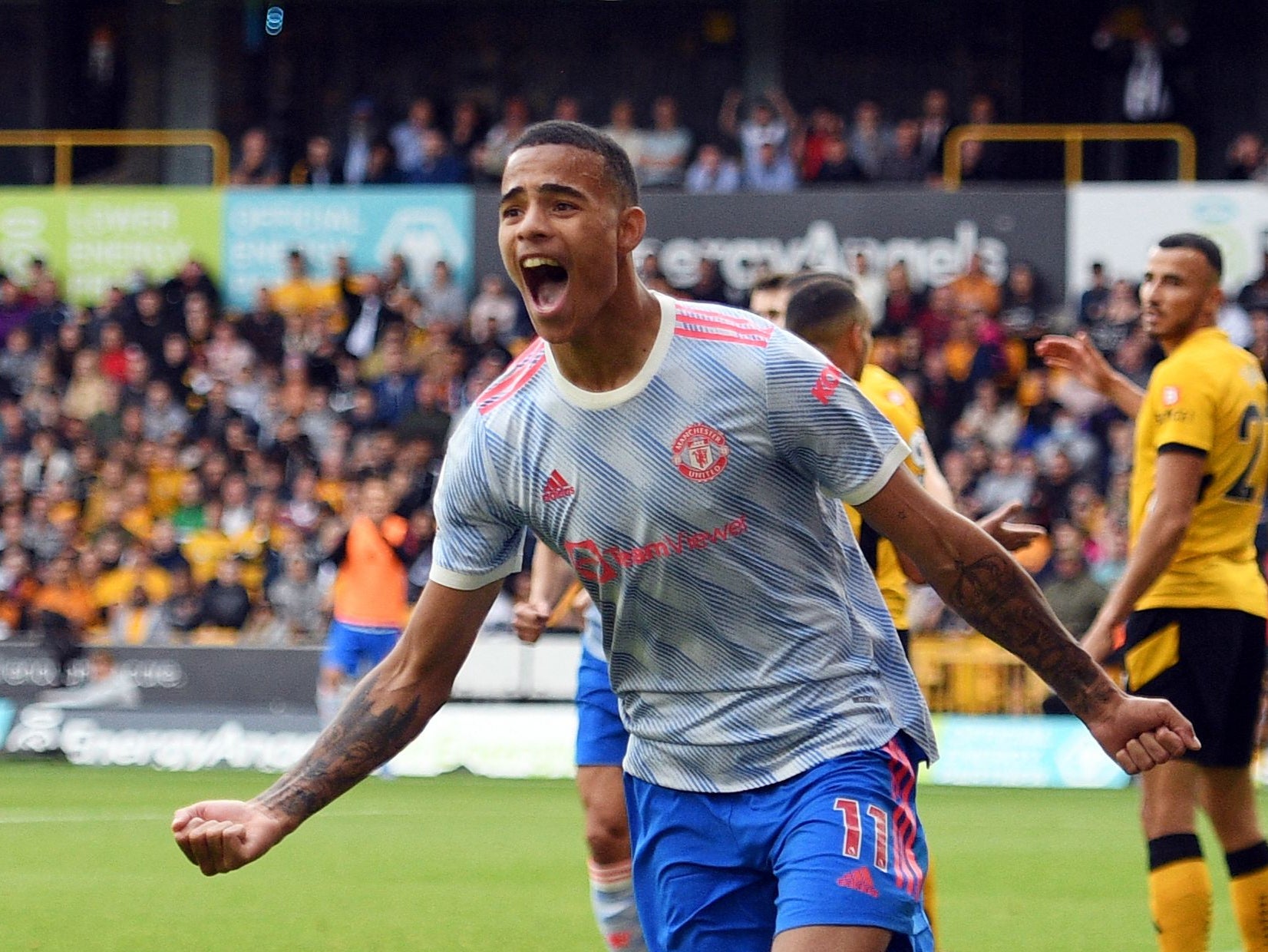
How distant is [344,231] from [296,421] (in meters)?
2.73

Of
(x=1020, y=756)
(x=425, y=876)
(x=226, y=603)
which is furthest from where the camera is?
(x=226, y=603)

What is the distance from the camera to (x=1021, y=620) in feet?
13.2

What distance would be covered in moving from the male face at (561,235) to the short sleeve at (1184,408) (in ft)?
9.90

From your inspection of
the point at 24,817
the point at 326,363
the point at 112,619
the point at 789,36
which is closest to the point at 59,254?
the point at 326,363

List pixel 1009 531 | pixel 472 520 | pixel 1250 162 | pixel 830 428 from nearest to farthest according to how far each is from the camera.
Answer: pixel 830 428 → pixel 472 520 → pixel 1009 531 → pixel 1250 162

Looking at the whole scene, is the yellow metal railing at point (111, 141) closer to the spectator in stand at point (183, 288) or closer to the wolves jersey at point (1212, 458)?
the spectator in stand at point (183, 288)

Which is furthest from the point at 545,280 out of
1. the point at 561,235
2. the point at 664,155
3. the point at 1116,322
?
the point at 664,155

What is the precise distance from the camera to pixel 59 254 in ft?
77.7

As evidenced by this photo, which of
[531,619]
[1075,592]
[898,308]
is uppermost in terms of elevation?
[898,308]

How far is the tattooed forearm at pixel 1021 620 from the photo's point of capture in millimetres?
4016

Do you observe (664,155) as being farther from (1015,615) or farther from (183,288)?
(1015,615)

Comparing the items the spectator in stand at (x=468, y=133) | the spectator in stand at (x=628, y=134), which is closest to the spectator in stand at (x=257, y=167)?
the spectator in stand at (x=468, y=133)

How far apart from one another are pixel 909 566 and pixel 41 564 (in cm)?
1595

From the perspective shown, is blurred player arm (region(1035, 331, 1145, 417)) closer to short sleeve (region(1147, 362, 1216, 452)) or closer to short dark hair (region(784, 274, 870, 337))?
short sleeve (region(1147, 362, 1216, 452))
